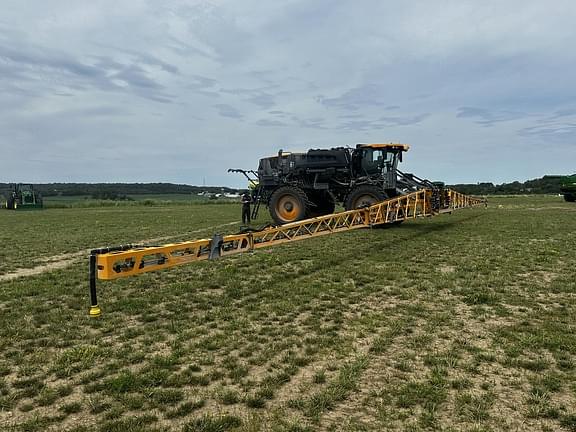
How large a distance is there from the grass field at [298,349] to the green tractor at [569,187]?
1171 inches

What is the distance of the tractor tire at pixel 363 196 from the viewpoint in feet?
46.9

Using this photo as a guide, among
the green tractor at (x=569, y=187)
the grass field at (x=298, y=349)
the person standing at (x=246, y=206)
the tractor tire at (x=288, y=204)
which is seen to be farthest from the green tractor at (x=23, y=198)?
the green tractor at (x=569, y=187)

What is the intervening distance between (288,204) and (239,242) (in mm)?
8785

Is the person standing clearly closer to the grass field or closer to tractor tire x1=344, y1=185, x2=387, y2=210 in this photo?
tractor tire x1=344, y1=185, x2=387, y2=210

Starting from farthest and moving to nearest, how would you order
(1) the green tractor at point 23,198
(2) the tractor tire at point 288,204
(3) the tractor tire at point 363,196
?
(1) the green tractor at point 23,198
(2) the tractor tire at point 288,204
(3) the tractor tire at point 363,196

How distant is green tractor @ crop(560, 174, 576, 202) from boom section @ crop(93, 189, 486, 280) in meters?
26.1

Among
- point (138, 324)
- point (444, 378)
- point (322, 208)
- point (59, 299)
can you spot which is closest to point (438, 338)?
point (444, 378)

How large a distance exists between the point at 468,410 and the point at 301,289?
398 cm

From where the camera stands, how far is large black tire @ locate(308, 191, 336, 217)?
16469 millimetres

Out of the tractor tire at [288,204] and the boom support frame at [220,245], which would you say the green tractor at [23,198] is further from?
the boom support frame at [220,245]

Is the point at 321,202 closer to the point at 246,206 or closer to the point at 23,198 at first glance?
the point at 246,206

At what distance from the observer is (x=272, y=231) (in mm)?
7914

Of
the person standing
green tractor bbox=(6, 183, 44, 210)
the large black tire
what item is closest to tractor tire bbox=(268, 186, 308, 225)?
the large black tire

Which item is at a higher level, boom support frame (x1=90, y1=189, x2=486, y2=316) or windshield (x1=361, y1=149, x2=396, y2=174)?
windshield (x1=361, y1=149, x2=396, y2=174)
